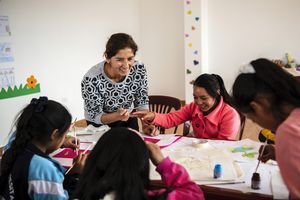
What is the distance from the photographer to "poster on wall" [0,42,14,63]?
12.3 feet

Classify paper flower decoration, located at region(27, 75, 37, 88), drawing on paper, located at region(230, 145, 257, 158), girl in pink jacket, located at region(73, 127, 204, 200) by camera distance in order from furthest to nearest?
paper flower decoration, located at region(27, 75, 37, 88) → drawing on paper, located at region(230, 145, 257, 158) → girl in pink jacket, located at region(73, 127, 204, 200)

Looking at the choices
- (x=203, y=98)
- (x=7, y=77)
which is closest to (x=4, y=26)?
(x=7, y=77)

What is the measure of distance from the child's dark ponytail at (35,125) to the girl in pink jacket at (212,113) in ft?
3.03

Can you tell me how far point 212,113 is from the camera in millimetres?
2150

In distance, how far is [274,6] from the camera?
5.09 metres

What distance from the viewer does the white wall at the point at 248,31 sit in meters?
5.08

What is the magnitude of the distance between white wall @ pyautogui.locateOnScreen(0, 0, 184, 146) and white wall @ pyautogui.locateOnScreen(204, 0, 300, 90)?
623mm

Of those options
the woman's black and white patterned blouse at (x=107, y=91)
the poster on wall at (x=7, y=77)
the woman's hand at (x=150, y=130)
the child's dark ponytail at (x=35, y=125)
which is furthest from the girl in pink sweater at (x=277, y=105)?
the poster on wall at (x=7, y=77)

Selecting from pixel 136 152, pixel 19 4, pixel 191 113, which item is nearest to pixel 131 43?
pixel 191 113

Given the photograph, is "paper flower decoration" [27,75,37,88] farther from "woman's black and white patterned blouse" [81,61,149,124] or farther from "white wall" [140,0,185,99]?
"white wall" [140,0,185,99]

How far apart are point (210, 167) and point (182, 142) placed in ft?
1.40

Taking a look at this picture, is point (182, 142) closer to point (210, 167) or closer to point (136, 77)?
point (210, 167)

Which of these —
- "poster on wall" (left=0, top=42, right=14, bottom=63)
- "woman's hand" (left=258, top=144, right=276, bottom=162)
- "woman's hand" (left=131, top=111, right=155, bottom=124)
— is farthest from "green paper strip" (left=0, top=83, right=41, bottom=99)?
"woman's hand" (left=258, top=144, right=276, bottom=162)

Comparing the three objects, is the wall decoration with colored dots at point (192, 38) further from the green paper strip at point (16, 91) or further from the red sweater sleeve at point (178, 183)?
the red sweater sleeve at point (178, 183)
